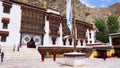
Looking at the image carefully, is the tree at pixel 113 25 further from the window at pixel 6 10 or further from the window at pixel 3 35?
the window at pixel 3 35

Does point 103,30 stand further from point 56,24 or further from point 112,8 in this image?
point 112,8

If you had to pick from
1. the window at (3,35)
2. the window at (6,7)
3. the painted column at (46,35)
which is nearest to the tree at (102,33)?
the painted column at (46,35)

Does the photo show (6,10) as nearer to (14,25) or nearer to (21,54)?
(14,25)

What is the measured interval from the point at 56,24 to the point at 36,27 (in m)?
7.27

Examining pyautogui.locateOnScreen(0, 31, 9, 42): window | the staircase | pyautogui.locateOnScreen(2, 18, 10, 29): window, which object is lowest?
the staircase

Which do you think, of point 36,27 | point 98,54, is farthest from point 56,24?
point 98,54

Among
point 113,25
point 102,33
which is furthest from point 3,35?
point 113,25

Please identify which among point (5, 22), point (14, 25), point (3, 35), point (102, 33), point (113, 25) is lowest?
point (3, 35)

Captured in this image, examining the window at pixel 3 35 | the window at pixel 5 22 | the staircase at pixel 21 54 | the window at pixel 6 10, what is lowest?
the staircase at pixel 21 54

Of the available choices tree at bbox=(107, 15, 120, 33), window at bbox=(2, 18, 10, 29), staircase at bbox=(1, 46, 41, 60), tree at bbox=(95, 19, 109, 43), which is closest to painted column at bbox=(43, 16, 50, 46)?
window at bbox=(2, 18, 10, 29)

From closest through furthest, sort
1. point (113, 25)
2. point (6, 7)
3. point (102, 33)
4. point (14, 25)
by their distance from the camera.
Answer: point (6, 7) < point (14, 25) < point (102, 33) < point (113, 25)

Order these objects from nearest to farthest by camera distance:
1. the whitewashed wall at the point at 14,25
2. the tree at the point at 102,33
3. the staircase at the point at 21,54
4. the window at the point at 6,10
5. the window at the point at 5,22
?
the staircase at the point at 21,54
the window at the point at 5,22
the window at the point at 6,10
the whitewashed wall at the point at 14,25
the tree at the point at 102,33

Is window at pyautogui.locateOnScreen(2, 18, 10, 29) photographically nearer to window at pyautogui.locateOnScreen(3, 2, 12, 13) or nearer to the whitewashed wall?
the whitewashed wall

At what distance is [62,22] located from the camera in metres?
48.6
